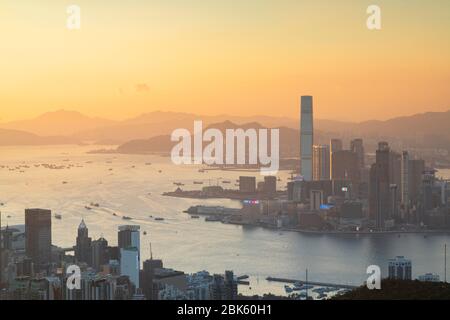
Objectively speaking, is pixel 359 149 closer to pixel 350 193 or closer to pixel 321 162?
pixel 321 162

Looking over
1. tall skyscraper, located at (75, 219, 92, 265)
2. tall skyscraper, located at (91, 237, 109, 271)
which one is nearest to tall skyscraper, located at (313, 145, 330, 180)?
tall skyscraper, located at (75, 219, 92, 265)

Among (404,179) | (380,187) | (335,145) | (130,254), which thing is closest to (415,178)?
(404,179)

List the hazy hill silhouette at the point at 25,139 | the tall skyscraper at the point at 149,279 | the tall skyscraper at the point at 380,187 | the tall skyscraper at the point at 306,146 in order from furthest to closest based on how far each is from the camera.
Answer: the tall skyscraper at the point at 306,146 < the hazy hill silhouette at the point at 25,139 < the tall skyscraper at the point at 380,187 < the tall skyscraper at the point at 149,279

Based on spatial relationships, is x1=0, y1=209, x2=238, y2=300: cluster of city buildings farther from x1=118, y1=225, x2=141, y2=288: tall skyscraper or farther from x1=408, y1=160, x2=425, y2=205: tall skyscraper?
x1=408, y1=160, x2=425, y2=205: tall skyscraper

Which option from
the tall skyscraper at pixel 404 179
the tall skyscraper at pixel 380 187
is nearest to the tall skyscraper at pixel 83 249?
the tall skyscraper at pixel 380 187

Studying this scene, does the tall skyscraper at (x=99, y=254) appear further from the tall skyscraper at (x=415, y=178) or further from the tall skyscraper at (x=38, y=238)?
the tall skyscraper at (x=415, y=178)

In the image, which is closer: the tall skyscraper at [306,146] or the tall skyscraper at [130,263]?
the tall skyscraper at [130,263]

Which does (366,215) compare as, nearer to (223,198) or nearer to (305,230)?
(305,230)
